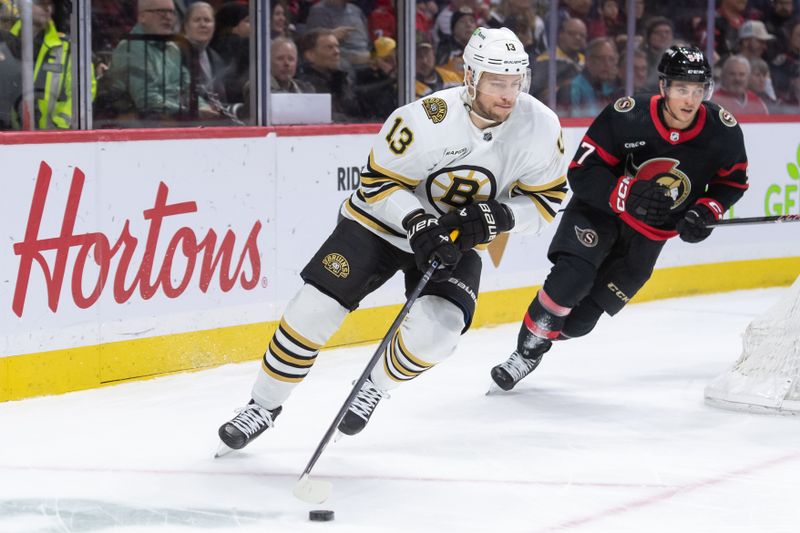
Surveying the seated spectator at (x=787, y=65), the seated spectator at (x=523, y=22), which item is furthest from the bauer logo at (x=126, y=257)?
the seated spectator at (x=787, y=65)

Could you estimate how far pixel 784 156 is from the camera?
7.00m

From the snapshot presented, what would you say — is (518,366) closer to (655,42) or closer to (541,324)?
(541,324)

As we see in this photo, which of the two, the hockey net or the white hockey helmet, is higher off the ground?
the white hockey helmet

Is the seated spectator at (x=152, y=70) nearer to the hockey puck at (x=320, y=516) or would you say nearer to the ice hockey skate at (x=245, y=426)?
the ice hockey skate at (x=245, y=426)

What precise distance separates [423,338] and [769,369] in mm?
1296

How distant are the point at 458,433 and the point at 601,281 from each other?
0.85 m

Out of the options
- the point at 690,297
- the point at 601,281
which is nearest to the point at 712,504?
the point at 601,281

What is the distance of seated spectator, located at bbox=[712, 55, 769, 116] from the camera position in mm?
7035

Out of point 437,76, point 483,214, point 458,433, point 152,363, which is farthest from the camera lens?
point 437,76

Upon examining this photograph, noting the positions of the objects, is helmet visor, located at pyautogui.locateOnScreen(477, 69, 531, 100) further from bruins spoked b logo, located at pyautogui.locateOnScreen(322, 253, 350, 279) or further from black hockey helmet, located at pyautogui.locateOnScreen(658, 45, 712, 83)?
black hockey helmet, located at pyautogui.locateOnScreen(658, 45, 712, 83)

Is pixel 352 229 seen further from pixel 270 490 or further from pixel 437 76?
pixel 437 76

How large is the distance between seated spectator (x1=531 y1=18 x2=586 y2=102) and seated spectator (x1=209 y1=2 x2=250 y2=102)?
165cm

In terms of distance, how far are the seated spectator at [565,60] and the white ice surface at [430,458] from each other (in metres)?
1.72

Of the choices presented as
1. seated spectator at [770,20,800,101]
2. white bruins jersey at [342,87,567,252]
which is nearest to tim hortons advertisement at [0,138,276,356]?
white bruins jersey at [342,87,567,252]
